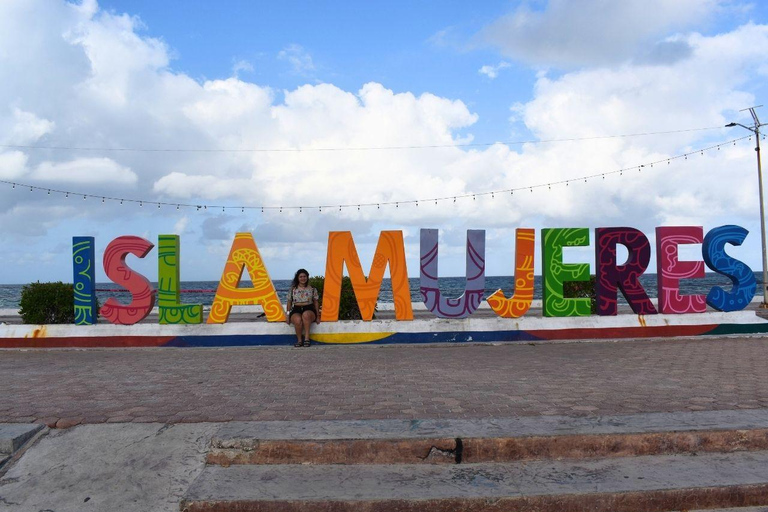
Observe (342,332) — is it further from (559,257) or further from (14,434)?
(14,434)

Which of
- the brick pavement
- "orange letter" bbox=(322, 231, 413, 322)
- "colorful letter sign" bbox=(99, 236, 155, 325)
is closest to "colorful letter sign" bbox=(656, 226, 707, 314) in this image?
the brick pavement

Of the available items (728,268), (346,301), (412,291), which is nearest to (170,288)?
(346,301)

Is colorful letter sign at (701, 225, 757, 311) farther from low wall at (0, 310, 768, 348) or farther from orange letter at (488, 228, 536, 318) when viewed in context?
orange letter at (488, 228, 536, 318)

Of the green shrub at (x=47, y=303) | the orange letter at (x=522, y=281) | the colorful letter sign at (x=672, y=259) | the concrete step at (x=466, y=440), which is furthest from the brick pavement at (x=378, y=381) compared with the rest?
the green shrub at (x=47, y=303)

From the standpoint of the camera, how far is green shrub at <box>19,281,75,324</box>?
14.0 metres

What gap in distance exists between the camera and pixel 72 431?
483 cm

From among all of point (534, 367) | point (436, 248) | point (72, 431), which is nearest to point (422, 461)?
point (72, 431)

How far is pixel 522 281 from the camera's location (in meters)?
11.2

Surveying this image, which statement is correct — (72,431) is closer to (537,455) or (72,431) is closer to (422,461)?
(422,461)

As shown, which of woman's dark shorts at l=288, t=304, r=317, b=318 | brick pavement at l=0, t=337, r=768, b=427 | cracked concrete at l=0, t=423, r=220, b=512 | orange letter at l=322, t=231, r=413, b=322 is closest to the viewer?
cracked concrete at l=0, t=423, r=220, b=512

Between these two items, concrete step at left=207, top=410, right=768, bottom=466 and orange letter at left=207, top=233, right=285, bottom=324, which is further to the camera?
orange letter at left=207, top=233, right=285, bottom=324

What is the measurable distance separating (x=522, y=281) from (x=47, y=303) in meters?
11.4

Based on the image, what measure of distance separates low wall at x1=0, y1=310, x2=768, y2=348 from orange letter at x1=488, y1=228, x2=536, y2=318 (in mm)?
199

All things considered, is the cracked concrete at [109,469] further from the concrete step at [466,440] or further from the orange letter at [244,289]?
the orange letter at [244,289]
